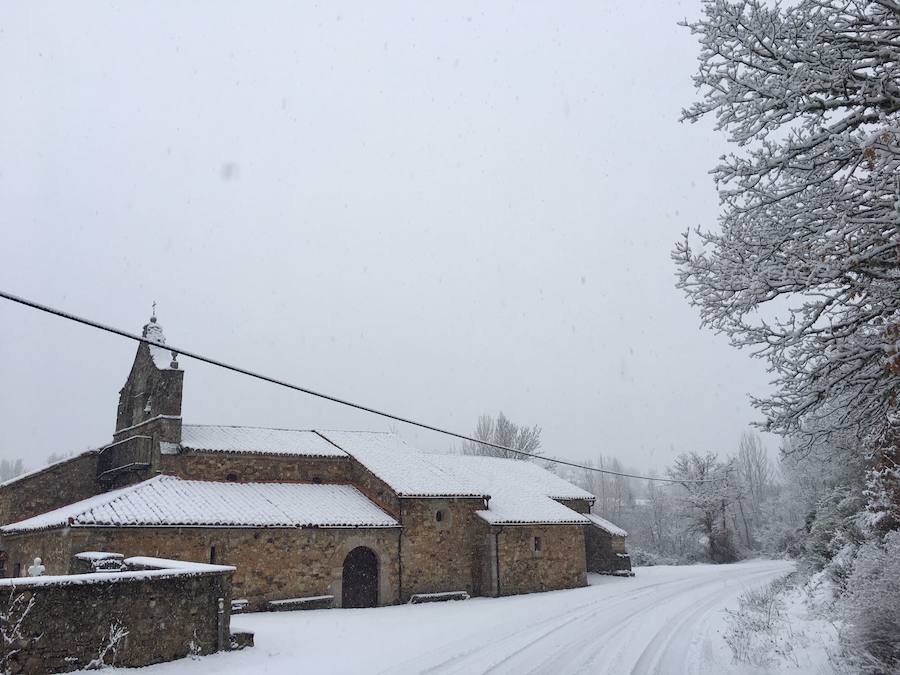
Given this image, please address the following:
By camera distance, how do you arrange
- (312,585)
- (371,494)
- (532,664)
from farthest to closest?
(371,494) → (312,585) → (532,664)

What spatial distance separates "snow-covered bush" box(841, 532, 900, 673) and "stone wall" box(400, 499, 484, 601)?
1707 cm

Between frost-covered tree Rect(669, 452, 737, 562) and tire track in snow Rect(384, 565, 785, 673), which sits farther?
frost-covered tree Rect(669, 452, 737, 562)

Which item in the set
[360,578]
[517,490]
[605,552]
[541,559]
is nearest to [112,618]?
[360,578]

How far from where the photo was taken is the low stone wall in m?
9.99

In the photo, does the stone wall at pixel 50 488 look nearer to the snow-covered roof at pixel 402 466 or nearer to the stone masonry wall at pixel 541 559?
the snow-covered roof at pixel 402 466

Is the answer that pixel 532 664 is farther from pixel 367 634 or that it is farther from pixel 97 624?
pixel 97 624

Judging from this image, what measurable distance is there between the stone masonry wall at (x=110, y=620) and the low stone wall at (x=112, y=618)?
0.04 ft

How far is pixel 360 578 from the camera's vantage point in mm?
24500

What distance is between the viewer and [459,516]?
27.2 metres

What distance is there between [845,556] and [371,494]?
17.7 metres

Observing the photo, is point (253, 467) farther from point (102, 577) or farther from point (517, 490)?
point (102, 577)

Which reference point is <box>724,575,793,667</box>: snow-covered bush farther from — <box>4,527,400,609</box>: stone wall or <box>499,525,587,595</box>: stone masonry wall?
<box>4,527,400,609</box>: stone wall

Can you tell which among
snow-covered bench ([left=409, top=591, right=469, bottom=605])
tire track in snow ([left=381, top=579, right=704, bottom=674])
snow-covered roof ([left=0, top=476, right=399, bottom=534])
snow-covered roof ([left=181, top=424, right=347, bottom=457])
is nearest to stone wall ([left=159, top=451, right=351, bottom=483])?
snow-covered roof ([left=181, top=424, right=347, bottom=457])

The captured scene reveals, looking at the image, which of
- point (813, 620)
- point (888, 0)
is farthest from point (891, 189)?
point (813, 620)
